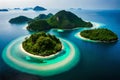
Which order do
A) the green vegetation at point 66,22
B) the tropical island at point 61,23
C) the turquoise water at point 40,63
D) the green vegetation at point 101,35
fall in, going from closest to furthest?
the turquoise water at point 40,63 → the green vegetation at point 101,35 → the tropical island at point 61,23 → the green vegetation at point 66,22

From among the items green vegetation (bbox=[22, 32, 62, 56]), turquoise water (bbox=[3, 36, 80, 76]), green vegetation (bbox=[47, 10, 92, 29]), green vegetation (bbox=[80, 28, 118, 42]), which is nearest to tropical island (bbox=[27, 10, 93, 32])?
green vegetation (bbox=[47, 10, 92, 29])

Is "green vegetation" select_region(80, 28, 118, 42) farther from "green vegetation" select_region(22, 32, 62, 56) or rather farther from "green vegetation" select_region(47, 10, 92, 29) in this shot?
"green vegetation" select_region(47, 10, 92, 29)

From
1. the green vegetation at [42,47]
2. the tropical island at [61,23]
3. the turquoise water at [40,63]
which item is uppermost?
the tropical island at [61,23]

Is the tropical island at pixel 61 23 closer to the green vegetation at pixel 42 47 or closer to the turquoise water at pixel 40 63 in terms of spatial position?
the green vegetation at pixel 42 47

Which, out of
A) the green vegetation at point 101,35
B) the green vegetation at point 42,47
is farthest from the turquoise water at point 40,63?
the green vegetation at point 101,35

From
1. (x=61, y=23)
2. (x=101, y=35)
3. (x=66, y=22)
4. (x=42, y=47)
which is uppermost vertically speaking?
(x=66, y=22)

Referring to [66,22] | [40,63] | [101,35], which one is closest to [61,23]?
[66,22]

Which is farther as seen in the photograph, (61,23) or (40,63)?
(61,23)

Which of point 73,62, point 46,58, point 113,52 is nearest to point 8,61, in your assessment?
point 46,58

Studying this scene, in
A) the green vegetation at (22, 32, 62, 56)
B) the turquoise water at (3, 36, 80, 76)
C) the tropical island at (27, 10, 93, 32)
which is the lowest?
the turquoise water at (3, 36, 80, 76)

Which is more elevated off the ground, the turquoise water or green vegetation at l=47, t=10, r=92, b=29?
green vegetation at l=47, t=10, r=92, b=29

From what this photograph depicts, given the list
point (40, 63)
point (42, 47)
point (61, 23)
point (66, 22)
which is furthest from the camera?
point (61, 23)

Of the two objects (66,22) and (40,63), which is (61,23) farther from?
(40,63)

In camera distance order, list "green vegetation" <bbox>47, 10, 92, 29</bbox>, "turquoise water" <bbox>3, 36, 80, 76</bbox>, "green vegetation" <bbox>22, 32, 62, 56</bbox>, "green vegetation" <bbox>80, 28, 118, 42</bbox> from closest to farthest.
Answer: "turquoise water" <bbox>3, 36, 80, 76</bbox> < "green vegetation" <bbox>22, 32, 62, 56</bbox> < "green vegetation" <bbox>80, 28, 118, 42</bbox> < "green vegetation" <bbox>47, 10, 92, 29</bbox>
